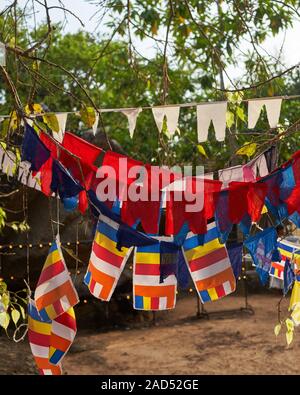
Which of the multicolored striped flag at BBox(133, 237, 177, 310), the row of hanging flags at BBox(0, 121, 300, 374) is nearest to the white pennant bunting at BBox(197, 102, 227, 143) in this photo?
the row of hanging flags at BBox(0, 121, 300, 374)

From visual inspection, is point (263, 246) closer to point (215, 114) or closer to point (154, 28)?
point (215, 114)

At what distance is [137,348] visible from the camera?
6.57m

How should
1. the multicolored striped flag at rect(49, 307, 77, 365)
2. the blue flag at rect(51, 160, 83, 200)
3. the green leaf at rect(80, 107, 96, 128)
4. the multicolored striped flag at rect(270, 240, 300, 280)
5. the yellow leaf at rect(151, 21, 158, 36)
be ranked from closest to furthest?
the green leaf at rect(80, 107, 96, 128) < the blue flag at rect(51, 160, 83, 200) < the multicolored striped flag at rect(49, 307, 77, 365) < the multicolored striped flag at rect(270, 240, 300, 280) < the yellow leaf at rect(151, 21, 158, 36)

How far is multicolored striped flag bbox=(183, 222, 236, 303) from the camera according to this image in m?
2.98

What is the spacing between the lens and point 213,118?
3.06 meters

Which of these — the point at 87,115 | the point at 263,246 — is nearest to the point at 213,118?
the point at 263,246

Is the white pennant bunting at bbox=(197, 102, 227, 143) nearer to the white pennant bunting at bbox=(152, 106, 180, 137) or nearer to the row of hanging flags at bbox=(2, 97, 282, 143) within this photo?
the row of hanging flags at bbox=(2, 97, 282, 143)

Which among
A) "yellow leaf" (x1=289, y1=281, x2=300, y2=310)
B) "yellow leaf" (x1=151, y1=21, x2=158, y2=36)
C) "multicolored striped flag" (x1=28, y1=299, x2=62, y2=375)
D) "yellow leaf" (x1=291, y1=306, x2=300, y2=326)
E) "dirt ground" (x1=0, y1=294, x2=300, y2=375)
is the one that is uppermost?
"yellow leaf" (x1=151, y1=21, x2=158, y2=36)

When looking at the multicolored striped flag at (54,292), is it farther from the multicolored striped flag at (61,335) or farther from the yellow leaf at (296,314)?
the yellow leaf at (296,314)

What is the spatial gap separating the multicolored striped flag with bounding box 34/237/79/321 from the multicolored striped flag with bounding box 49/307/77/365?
4.6 inches

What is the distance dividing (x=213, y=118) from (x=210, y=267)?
2.50 feet

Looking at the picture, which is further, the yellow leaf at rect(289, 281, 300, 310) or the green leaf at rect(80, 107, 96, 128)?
the yellow leaf at rect(289, 281, 300, 310)
